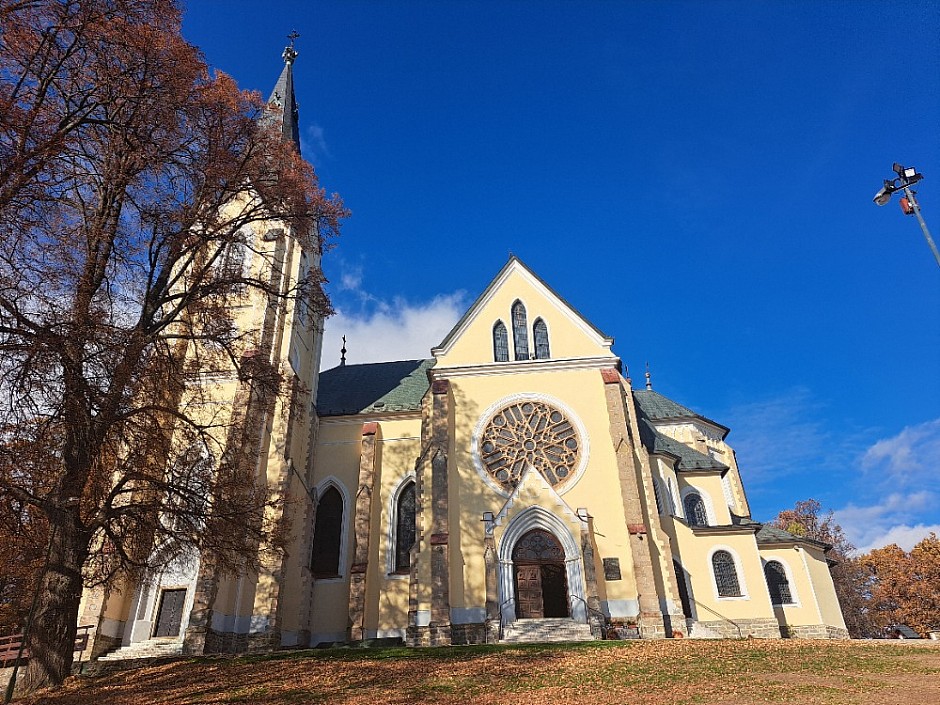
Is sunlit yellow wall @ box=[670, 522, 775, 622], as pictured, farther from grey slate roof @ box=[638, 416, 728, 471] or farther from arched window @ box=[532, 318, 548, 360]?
arched window @ box=[532, 318, 548, 360]

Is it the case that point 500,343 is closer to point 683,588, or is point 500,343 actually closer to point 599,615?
point 599,615

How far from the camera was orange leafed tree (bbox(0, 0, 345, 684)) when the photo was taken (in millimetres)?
9672

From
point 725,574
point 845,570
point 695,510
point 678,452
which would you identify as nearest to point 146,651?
point 725,574

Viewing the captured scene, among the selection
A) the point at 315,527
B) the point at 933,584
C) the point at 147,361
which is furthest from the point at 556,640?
the point at 933,584

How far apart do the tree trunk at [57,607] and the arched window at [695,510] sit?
23.3m

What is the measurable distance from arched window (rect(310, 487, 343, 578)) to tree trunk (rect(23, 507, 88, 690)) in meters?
14.0

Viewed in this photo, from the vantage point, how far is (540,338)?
1059 inches

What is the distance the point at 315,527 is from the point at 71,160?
741 inches

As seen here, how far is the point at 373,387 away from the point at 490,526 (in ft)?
37.2

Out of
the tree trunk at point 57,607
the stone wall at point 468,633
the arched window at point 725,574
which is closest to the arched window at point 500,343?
the stone wall at point 468,633

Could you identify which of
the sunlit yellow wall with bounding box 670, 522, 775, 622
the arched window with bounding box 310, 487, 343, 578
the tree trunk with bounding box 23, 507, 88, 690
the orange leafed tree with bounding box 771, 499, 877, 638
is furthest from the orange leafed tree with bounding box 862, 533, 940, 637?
the tree trunk with bounding box 23, 507, 88, 690

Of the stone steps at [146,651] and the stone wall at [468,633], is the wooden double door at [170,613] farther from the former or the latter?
the stone wall at [468,633]

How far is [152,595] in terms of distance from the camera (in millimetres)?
20297

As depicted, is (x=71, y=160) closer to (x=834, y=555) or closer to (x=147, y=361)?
(x=147, y=361)
